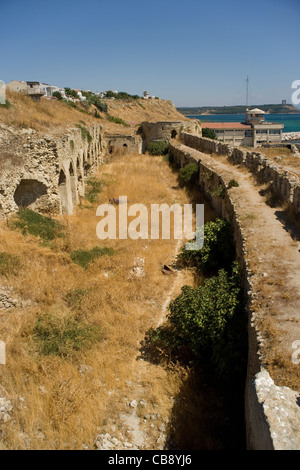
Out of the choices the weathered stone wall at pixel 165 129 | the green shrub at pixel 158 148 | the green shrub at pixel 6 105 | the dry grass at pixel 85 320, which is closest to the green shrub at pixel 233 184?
the dry grass at pixel 85 320

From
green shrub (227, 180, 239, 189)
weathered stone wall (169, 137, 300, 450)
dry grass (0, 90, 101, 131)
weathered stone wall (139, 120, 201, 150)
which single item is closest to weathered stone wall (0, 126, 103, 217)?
dry grass (0, 90, 101, 131)

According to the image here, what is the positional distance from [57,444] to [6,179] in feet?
25.4

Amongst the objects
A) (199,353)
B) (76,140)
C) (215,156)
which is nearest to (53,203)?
(76,140)

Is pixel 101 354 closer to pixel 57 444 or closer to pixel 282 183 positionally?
pixel 57 444

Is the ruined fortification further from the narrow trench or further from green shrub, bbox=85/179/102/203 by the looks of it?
the narrow trench

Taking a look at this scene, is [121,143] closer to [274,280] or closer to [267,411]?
[274,280]

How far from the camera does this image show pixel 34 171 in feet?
36.9

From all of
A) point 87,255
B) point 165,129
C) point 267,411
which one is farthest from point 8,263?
point 165,129

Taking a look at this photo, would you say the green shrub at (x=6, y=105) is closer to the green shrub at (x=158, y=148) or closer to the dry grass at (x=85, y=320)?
the dry grass at (x=85, y=320)

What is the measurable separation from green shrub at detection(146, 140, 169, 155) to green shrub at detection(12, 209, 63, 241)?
64.4 feet

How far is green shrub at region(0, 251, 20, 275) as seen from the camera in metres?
7.81

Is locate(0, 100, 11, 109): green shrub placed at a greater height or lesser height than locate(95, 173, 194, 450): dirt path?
greater

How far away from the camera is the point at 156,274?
9156 mm

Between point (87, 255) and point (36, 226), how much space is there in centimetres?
197
